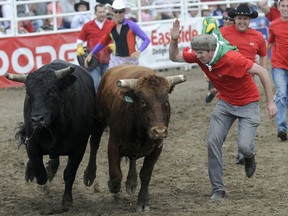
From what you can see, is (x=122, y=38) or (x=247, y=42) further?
(x=122, y=38)

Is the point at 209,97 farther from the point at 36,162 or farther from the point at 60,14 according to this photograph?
the point at 36,162

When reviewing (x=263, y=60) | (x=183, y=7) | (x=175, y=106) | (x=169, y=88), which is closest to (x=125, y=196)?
(x=169, y=88)

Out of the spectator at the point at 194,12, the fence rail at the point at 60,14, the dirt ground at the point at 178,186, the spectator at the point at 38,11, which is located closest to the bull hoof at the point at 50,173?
the dirt ground at the point at 178,186

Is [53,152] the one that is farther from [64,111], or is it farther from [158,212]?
[158,212]

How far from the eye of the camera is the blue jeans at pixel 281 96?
1101cm

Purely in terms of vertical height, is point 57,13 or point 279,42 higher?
point 279,42

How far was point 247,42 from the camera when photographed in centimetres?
945

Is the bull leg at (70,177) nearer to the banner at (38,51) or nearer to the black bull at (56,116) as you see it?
the black bull at (56,116)

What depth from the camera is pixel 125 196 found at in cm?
840

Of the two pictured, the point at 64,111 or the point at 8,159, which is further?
the point at 8,159

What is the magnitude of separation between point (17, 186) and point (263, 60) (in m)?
3.23

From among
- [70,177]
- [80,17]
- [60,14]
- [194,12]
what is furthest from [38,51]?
[70,177]

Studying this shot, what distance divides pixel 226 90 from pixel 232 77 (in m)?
0.28

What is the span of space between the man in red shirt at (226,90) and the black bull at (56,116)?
1065 millimetres
